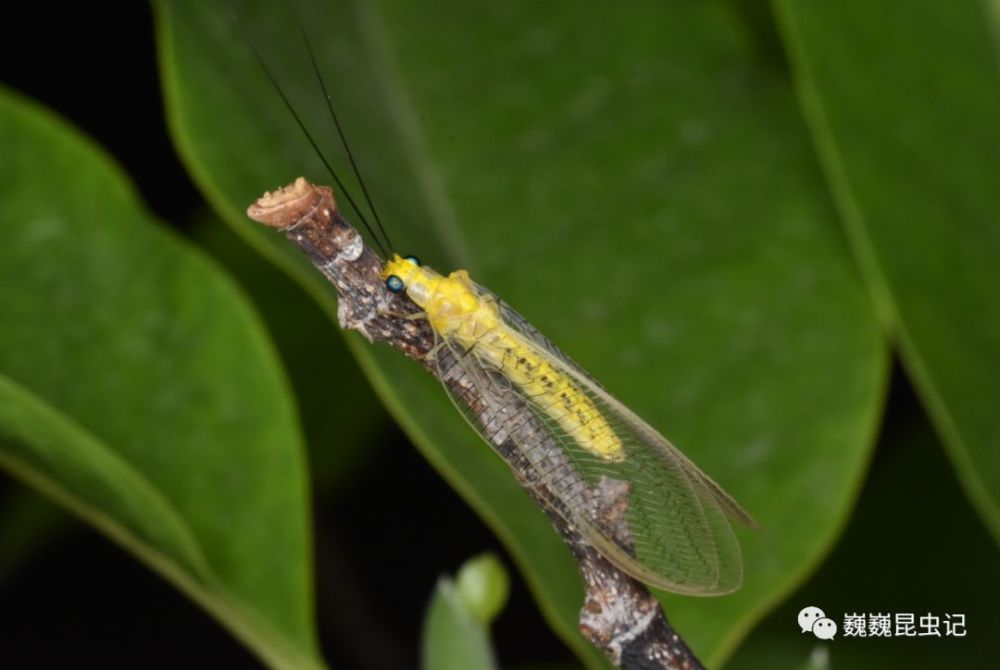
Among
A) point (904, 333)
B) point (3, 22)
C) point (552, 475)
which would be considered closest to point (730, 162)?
point (904, 333)

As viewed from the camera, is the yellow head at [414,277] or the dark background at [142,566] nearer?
the yellow head at [414,277]

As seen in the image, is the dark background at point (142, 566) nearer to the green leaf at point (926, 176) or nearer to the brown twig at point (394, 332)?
the green leaf at point (926, 176)

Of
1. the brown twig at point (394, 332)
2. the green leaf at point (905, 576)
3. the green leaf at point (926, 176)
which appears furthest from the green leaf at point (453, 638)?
the green leaf at point (905, 576)

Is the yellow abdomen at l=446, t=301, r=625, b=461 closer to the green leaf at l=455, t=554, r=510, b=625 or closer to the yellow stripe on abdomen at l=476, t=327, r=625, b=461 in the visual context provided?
the yellow stripe on abdomen at l=476, t=327, r=625, b=461

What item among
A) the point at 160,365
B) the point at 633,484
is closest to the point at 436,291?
the point at 633,484

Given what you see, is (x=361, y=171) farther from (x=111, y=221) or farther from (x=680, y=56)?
Answer: (x=680, y=56)

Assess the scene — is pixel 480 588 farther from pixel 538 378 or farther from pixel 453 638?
pixel 538 378
